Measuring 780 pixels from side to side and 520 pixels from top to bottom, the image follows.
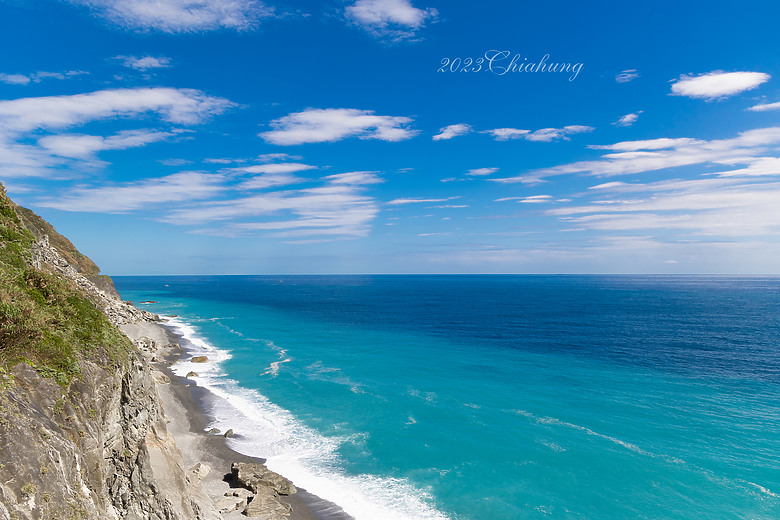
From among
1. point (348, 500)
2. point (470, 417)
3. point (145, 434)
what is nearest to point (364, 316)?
point (470, 417)

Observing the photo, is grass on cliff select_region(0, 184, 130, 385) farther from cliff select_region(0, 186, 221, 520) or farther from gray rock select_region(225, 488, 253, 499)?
gray rock select_region(225, 488, 253, 499)

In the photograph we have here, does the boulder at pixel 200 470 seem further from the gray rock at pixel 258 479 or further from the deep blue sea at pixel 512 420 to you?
the deep blue sea at pixel 512 420

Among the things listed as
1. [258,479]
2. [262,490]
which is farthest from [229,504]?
[258,479]

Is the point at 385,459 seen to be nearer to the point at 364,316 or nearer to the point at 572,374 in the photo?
the point at 572,374

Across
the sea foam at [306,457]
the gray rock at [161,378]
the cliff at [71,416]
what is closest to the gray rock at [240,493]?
the sea foam at [306,457]

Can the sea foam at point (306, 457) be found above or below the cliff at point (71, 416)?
below

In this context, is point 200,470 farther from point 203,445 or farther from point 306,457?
point 306,457

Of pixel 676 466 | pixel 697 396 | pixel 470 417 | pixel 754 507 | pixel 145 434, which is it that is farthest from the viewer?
pixel 697 396
